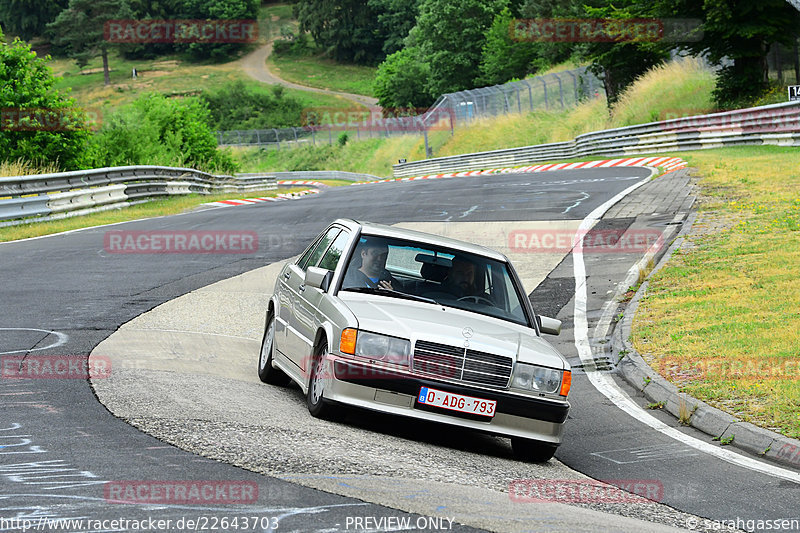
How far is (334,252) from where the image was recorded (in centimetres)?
894

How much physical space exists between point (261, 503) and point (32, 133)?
26358mm

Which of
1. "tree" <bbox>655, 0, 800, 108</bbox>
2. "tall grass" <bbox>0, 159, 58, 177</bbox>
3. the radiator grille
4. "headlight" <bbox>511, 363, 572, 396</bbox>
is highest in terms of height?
"tree" <bbox>655, 0, 800, 108</bbox>

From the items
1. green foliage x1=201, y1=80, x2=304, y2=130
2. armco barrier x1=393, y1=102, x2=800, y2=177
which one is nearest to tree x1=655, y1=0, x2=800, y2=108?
armco barrier x1=393, y1=102, x2=800, y2=177

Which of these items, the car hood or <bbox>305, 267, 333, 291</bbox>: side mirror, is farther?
<bbox>305, 267, 333, 291</bbox>: side mirror

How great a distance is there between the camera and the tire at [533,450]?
7469 mm

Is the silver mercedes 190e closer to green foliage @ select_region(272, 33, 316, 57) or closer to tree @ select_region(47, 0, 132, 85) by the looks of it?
tree @ select_region(47, 0, 132, 85)

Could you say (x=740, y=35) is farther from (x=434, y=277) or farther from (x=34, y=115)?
(x=434, y=277)

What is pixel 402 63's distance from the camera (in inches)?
4154

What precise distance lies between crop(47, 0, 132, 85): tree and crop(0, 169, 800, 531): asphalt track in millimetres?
133708

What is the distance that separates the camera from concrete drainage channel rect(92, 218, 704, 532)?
5637mm

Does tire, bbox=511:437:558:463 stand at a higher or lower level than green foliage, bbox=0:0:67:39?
lower

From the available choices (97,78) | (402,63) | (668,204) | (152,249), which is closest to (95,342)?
(152,249)

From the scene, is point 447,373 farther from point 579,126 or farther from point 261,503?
point 579,126

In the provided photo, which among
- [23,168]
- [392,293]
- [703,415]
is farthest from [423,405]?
[23,168]
